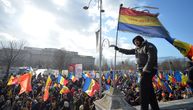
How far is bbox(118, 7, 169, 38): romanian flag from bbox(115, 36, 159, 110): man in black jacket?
1.82 meters

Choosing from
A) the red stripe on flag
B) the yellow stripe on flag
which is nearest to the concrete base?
the yellow stripe on flag

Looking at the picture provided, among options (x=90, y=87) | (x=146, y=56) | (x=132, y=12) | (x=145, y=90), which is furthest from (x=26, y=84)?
(x=146, y=56)

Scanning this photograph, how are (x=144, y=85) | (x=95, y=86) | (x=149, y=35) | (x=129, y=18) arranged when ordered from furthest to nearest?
(x=95, y=86), (x=129, y=18), (x=149, y=35), (x=144, y=85)

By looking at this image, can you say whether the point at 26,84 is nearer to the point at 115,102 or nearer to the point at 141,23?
the point at 141,23

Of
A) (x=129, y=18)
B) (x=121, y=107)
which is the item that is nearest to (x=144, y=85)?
(x=121, y=107)

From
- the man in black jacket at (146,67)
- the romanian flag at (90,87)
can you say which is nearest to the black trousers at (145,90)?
the man in black jacket at (146,67)

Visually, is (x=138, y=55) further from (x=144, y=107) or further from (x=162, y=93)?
(x=162, y=93)

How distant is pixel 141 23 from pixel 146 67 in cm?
278

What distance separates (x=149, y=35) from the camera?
637cm

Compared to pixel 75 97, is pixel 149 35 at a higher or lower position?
higher

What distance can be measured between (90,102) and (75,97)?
1.19 m

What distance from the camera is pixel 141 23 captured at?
6.70m

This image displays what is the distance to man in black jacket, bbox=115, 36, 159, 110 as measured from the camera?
4.30 m

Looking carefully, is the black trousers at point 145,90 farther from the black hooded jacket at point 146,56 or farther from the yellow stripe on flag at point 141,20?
the yellow stripe on flag at point 141,20
